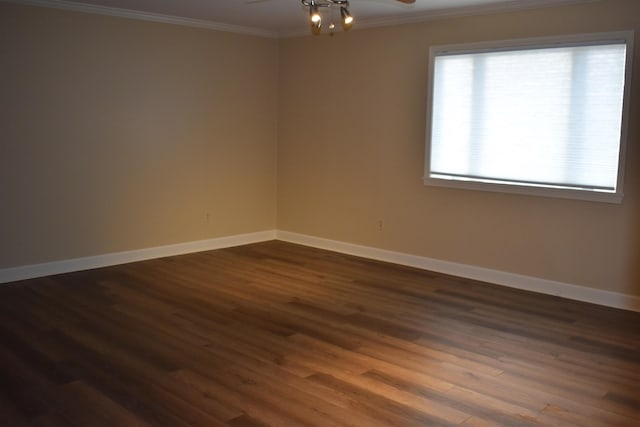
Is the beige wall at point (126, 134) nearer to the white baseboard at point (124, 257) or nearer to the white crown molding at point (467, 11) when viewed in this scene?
the white baseboard at point (124, 257)

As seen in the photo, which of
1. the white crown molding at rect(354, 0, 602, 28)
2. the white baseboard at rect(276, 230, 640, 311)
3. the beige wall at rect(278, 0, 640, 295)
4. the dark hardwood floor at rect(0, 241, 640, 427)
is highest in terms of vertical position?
the white crown molding at rect(354, 0, 602, 28)

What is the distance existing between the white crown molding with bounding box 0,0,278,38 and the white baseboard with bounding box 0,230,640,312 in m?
2.22

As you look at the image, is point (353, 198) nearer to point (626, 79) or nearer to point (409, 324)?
point (409, 324)

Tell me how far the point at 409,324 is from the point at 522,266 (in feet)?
4.90

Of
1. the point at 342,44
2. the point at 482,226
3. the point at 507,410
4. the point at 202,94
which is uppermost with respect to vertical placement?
the point at 342,44

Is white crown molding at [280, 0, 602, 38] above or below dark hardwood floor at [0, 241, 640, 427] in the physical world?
above

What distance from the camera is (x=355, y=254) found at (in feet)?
21.4

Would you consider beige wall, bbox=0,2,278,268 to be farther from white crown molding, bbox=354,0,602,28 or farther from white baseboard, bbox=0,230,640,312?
white crown molding, bbox=354,0,602,28

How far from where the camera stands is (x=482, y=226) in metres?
5.54

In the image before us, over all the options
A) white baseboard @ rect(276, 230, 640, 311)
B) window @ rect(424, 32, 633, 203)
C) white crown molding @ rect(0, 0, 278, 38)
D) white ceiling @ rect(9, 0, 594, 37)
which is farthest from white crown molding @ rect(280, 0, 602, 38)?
white baseboard @ rect(276, 230, 640, 311)

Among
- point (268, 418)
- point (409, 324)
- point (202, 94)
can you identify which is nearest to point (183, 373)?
point (268, 418)

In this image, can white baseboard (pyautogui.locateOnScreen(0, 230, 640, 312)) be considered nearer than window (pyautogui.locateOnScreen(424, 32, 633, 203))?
No

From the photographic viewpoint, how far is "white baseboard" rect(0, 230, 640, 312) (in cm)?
496

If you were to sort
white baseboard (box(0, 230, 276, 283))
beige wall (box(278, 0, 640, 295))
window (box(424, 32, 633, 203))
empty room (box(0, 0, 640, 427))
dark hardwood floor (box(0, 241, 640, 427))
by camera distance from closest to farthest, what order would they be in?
dark hardwood floor (box(0, 241, 640, 427)) < empty room (box(0, 0, 640, 427)) < window (box(424, 32, 633, 203)) < beige wall (box(278, 0, 640, 295)) < white baseboard (box(0, 230, 276, 283))
